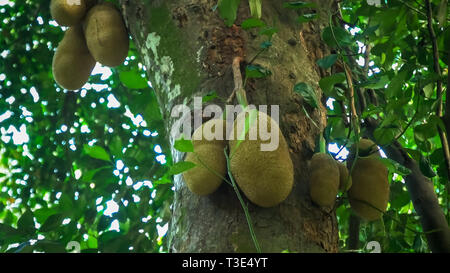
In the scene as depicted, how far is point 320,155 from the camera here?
1.09m

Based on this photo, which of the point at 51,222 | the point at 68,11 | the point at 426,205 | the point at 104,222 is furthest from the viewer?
the point at 104,222

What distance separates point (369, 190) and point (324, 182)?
0.18 metres

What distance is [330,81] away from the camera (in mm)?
1182

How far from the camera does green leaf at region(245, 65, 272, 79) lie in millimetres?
1131

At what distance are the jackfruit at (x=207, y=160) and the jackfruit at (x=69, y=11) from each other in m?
0.78

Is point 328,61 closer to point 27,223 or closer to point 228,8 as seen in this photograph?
point 228,8

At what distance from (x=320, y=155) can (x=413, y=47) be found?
621mm

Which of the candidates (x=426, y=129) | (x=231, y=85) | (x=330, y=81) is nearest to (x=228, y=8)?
(x=231, y=85)

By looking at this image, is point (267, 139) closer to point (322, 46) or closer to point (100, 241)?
point (322, 46)

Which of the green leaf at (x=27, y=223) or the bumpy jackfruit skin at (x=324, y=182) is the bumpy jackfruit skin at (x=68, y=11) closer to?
the green leaf at (x=27, y=223)

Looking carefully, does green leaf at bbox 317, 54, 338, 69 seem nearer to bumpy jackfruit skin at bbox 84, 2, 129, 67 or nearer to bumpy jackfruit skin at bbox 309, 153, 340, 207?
bumpy jackfruit skin at bbox 309, 153, 340, 207

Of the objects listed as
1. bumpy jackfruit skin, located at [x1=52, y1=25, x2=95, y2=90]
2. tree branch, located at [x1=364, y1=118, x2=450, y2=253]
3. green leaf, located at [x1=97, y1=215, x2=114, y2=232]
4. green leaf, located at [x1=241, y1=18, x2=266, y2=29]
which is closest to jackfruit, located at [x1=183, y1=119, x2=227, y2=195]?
green leaf, located at [x1=241, y1=18, x2=266, y2=29]
